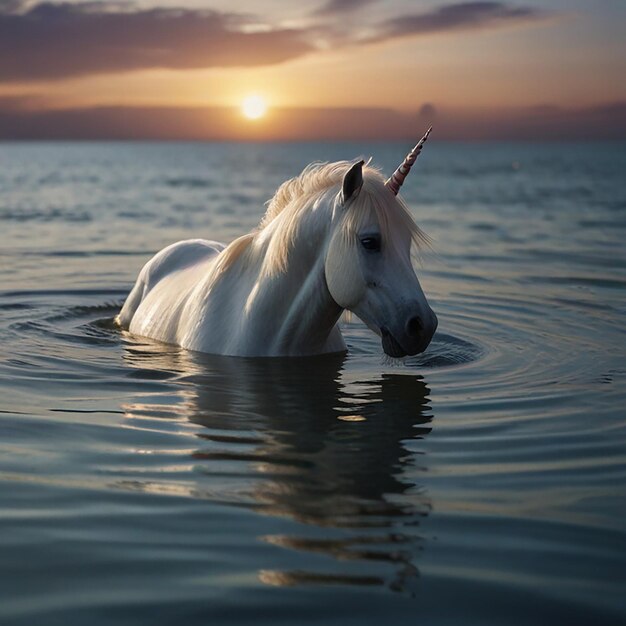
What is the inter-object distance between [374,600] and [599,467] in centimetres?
197

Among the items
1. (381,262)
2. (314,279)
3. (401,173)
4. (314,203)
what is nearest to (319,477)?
(381,262)

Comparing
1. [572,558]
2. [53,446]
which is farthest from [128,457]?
[572,558]

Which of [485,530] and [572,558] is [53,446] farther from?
[572,558]

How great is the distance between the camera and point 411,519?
3.65m

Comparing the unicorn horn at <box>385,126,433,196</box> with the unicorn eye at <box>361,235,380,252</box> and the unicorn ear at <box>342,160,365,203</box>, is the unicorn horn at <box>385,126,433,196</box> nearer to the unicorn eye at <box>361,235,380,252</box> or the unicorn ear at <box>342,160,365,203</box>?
the unicorn ear at <box>342,160,365,203</box>

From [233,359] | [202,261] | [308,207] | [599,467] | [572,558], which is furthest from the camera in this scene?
[202,261]

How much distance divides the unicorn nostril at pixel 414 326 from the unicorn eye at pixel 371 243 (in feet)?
1.51

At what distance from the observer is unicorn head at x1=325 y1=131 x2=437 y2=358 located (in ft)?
17.4

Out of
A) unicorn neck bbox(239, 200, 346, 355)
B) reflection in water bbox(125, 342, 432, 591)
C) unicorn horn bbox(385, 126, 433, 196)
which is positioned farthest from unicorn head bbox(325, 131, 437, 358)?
reflection in water bbox(125, 342, 432, 591)

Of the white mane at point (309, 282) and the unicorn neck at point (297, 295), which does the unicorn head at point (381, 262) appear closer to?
the white mane at point (309, 282)

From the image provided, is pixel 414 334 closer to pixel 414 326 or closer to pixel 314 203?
pixel 414 326

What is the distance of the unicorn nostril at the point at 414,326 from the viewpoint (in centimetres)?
526

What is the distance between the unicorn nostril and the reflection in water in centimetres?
49

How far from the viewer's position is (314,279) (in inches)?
230
